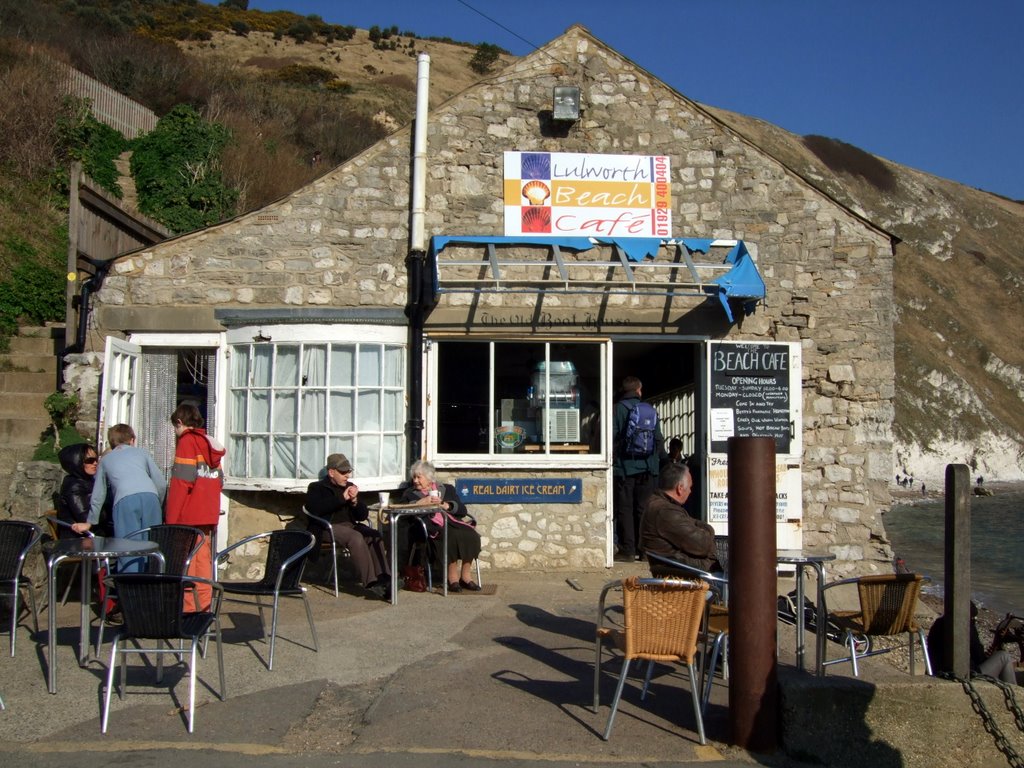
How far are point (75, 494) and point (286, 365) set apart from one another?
8.19 feet

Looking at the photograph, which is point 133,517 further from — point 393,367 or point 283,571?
point 393,367

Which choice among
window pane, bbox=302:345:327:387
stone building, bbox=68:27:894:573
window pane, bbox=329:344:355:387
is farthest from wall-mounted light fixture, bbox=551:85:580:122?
window pane, bbox=302:345:327:387

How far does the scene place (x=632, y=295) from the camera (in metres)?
10.3

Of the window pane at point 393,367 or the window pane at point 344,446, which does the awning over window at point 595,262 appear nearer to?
the window pane at point 393,367

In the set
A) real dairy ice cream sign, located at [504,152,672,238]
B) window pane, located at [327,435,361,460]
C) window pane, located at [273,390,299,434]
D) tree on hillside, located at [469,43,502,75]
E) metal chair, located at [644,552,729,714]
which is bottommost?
metal chair, located at [644,552,729,714]

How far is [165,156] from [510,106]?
46.4 ft

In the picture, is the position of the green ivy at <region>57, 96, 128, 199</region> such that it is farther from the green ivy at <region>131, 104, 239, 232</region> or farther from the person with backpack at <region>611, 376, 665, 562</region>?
the person with backpack at <region>611, 376, 665, 562</region>

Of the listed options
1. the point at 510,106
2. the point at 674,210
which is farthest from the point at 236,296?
the point at 674,210

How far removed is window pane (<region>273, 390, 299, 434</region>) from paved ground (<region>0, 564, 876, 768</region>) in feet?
7.80

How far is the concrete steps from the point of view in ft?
32.2

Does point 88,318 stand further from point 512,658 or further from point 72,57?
point 72,57

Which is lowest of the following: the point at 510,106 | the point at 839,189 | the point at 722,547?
the point at 722,547

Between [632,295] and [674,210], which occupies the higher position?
[674,210]

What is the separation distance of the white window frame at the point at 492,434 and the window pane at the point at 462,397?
63 mm
